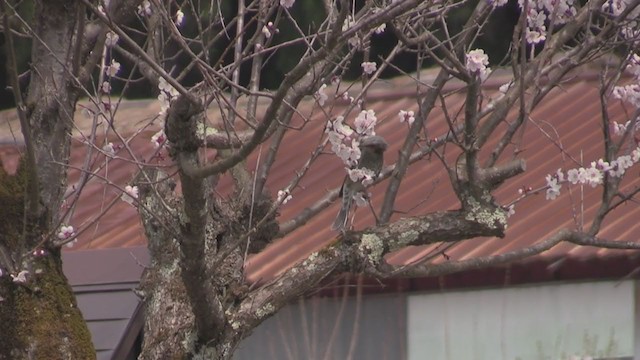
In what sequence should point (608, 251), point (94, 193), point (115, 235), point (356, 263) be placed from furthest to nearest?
point (94, 193) → point (115, 235) → point (608, 251) → point (356, 263)

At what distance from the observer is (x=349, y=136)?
5.26 meters

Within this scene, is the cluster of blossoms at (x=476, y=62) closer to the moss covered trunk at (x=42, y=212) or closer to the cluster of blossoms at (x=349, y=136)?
the cluster of blossoms at (x=349, y=136)

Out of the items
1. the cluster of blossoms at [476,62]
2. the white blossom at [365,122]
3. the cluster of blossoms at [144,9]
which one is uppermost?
the cluster of blossoms at [144,9]

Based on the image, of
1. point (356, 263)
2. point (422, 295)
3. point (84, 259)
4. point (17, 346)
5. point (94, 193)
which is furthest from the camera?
point (94, 193)

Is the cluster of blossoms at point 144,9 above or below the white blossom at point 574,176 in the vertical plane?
above

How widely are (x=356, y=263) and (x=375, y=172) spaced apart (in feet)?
4.18

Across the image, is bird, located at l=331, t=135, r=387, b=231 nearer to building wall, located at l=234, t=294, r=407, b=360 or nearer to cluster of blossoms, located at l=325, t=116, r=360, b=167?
cluster of blossoms, located at l=325, t=116, r=360, b=167

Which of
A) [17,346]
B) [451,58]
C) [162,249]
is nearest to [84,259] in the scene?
[162,249]

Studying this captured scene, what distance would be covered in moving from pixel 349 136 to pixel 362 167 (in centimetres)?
72

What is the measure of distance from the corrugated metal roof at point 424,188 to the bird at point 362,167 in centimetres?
30

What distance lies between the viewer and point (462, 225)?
16.3ft

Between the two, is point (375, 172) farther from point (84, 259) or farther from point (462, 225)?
point (84, 259)

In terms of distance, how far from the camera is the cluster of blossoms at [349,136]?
16.8ft

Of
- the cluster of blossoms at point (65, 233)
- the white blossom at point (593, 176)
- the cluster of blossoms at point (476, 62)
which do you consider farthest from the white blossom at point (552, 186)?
the cluster of blossoms at point (65, 233)
